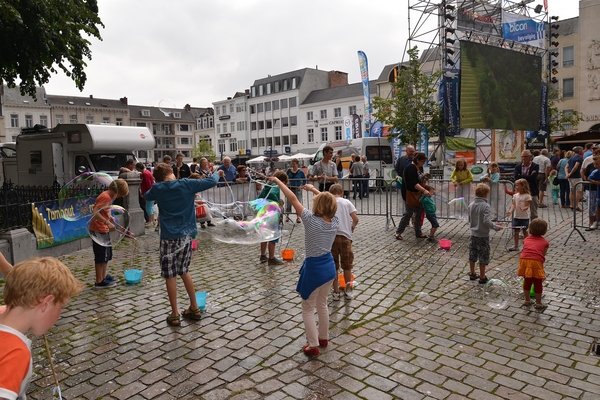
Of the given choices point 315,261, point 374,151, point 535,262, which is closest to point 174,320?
point 315,261

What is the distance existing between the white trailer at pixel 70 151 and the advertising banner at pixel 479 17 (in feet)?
58.9

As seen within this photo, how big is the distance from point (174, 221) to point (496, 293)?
4.47 meters

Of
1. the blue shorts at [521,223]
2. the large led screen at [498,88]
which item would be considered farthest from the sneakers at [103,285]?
the large led screen at [498,88]

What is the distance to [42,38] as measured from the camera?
9.19 metres

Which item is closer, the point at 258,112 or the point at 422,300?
the point at 422,300

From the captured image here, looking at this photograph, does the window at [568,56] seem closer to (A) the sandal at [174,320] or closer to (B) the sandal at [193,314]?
(B) the sandal at [193,314]

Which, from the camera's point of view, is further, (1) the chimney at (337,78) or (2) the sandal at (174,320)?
(1) the chimney at (337,78)

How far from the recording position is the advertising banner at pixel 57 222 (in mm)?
8641

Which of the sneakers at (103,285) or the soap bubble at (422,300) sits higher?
the sneakers at (103,285)

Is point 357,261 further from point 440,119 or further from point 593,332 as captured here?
point 440,119

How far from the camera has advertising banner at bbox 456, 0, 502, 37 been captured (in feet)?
76.5

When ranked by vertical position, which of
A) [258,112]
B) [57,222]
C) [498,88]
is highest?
[258,112]

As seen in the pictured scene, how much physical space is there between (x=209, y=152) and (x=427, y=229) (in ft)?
235

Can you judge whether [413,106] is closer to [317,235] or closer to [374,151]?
[374,151]
